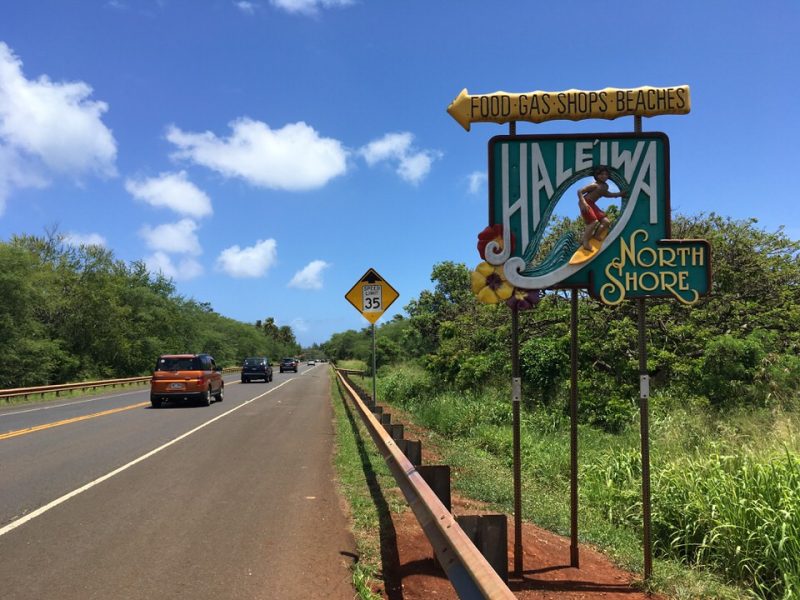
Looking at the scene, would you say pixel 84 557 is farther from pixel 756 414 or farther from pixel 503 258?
pixel 756 414

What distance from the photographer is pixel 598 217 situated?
4680mm

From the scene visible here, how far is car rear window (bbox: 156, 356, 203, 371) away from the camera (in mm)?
22125

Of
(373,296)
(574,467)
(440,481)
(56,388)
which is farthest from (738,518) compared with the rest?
(56,388)

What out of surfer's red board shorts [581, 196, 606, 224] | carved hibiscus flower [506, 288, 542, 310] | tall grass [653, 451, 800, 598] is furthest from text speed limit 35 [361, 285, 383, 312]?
surfer's red board shorts [581, 196, 606, 224]

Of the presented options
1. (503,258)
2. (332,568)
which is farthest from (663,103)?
(332,568)

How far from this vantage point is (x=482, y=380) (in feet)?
59.5

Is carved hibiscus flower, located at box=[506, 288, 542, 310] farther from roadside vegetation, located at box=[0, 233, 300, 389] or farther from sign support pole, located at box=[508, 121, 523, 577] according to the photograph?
roadside vegetation, located at box=[0, 233, 300, 389]

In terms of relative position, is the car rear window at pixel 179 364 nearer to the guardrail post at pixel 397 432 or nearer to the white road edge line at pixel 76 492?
the white road edge line at pixel 76 492

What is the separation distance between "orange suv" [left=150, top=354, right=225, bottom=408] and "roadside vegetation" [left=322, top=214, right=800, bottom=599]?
8196 millimetres

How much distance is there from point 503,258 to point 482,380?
544 inches

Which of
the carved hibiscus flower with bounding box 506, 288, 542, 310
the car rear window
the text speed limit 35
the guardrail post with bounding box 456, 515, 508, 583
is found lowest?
the guardrail post with bounding box 456, 515, 508, 583

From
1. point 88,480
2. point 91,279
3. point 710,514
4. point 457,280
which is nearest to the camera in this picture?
point 710,514

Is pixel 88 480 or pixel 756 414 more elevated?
pixel 756 414

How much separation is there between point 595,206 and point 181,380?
65.6 ft
